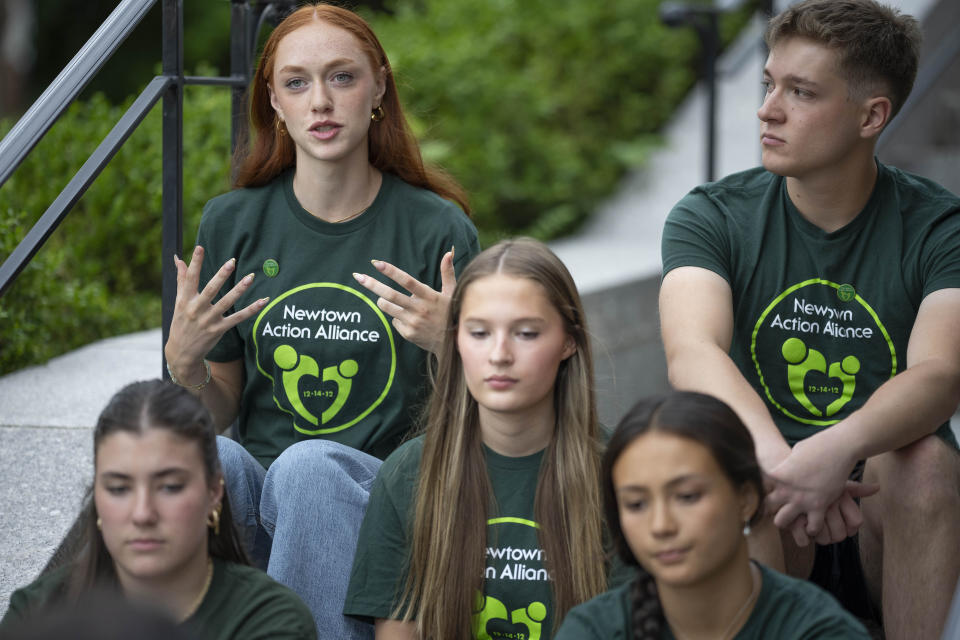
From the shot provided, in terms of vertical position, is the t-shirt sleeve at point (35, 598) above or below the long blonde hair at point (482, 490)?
below

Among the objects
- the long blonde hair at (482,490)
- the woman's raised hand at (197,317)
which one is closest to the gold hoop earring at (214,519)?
the long blonde hair at (482,490)

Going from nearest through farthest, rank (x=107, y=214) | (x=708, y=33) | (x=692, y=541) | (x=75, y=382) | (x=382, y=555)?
(x=692, y=541)
(x=382, y=555)
(x=75, y=382)
(x=107, y=214)
(x=708, y=33)

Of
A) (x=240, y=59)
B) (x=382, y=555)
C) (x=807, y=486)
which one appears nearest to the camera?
(x=807, y=486)

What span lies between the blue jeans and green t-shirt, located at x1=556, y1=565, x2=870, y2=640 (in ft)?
2.08

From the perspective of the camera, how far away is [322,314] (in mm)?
2939

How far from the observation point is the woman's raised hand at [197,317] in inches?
108

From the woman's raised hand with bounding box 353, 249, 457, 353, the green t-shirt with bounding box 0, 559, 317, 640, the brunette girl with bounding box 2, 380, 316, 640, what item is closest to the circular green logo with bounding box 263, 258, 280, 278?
the woman's raised hand with bounding box 353, 249, 457, 353

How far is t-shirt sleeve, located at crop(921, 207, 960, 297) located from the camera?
274 cm

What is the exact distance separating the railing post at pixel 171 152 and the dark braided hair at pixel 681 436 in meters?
1.44

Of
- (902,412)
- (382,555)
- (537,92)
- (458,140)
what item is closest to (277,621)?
(382,555)

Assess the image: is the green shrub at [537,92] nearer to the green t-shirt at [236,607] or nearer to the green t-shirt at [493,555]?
the green t-shirt at [493,555]

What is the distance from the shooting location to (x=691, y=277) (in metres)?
2.82

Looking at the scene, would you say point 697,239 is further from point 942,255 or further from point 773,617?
point 773,617

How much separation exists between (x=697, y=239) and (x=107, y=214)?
3.09 m
